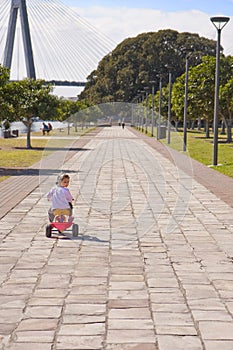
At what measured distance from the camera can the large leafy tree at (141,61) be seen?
92.4 m

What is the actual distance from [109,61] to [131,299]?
93.3 meters

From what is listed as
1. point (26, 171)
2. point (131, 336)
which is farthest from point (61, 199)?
point (26, 171)

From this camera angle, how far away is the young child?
8.76 m

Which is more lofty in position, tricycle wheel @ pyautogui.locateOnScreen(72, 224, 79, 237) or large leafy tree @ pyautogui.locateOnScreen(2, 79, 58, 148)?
large leafy tree @ pyautogui.locateOnScreen(2, 79, 58, 148)

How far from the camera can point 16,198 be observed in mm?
12875

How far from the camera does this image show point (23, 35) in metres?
54.4

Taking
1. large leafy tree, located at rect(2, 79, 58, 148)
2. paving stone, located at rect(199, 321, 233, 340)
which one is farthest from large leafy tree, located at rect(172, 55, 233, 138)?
paving stone, located at rect(199, 321, 233, 340)

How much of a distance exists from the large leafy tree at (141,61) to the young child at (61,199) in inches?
3241

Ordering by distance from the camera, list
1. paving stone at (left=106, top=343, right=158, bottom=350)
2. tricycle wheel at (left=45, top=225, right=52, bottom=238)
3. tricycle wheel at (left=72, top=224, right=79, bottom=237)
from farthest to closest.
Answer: tricycle wheel at (left=72, top=224, right=79, bottom=237)
tricycle wheel at (left=45, top=225, right=52, bottom=238)
paving stone at (left=106, top=343, right=158, bottom=350)

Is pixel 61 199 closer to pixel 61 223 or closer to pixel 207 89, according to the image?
pixel 61 223

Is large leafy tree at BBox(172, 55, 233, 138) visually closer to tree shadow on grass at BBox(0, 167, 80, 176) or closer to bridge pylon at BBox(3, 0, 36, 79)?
bridge pylon at BBox(3, 0, 36, 79)

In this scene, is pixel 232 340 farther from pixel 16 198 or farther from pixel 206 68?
pixel 206 68

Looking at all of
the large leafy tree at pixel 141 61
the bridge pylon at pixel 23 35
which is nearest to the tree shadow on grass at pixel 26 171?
the bridge pylon at pixel 23 35

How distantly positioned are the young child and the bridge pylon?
45694 mm
